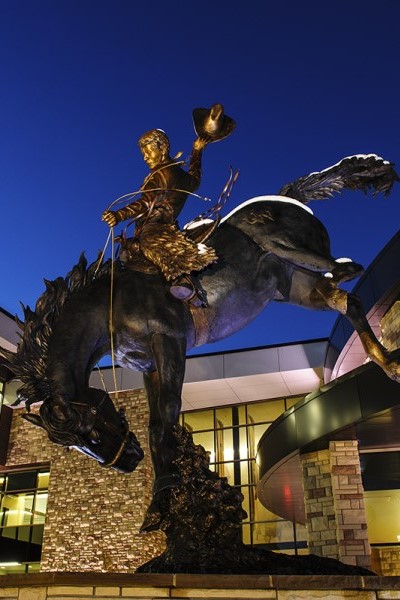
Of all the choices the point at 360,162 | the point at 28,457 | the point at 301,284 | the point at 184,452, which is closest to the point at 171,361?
the point at 184,452

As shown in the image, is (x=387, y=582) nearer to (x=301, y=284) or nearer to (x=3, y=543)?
(x=301, y=284)

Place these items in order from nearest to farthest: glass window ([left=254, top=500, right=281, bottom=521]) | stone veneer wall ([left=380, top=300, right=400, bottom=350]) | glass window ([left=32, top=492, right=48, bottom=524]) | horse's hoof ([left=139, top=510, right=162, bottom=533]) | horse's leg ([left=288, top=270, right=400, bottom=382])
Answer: horse's hoof ([left=139, top=510, right=162, bottom=533]) → horse's leg ([left=288, top=270, right=400, bottom=382]) → stone veneer wall ([left=380, top=300, right=400, bottom=350]) → glass window ([left=254, top=500, right=281, bottom=521]) → glass window ([left=32, top=492, right=48, bottom=524])

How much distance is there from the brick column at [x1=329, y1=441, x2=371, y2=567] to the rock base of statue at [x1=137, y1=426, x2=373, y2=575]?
327 inches

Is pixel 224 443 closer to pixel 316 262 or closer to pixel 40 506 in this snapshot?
pixel 40 506

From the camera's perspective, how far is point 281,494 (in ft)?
54.4

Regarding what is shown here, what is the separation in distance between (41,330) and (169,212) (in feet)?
3.47

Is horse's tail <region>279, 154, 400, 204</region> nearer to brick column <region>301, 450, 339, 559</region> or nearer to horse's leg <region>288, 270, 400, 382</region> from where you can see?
horse's leg <region>288, 270, 400, 382</region>

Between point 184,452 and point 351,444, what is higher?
point 351,444

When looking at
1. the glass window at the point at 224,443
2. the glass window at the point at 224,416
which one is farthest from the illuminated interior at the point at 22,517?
the glass window at the point at 224,416

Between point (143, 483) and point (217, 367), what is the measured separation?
4172 millimetres

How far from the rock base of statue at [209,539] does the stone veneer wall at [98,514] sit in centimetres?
1534

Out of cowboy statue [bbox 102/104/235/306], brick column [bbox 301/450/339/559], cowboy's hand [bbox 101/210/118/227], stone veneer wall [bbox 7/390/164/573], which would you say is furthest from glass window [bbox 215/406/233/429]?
cowboy's hand [bbox 101/210/118/227]

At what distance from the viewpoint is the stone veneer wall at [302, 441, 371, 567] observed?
1051 cm

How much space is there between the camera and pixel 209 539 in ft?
9.55
